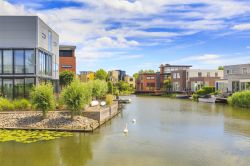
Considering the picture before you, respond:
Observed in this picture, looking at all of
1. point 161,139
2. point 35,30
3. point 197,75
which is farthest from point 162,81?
point 161,139

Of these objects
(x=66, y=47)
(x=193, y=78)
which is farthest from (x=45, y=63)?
(x=193, y=78)

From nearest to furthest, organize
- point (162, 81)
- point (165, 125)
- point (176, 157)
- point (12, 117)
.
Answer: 1. point (176, 157)
2. point (12, 117)
3. point (165, 125)
4. point (162, 81)

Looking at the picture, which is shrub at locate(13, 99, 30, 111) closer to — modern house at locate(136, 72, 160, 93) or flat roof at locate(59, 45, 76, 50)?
flat roof at locate(59, 45, 76, 50)

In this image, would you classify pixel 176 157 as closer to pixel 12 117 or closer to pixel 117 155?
pixel 117 155

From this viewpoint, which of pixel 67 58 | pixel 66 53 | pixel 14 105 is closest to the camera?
pixel 14 105

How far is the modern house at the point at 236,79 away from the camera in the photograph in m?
52.5

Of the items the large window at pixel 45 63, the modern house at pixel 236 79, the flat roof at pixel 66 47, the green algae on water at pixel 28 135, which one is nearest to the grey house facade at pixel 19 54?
the large window at pixel 45 63

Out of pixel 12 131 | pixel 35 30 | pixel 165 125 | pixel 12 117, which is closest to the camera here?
pixel 12 131

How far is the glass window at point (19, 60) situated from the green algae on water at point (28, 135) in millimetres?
8496

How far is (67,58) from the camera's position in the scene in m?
58.1

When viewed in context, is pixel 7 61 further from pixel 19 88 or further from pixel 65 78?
pixel 65 78

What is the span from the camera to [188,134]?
22.1 metres

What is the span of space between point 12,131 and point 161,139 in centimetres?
1018

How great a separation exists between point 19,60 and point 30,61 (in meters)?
0.97
